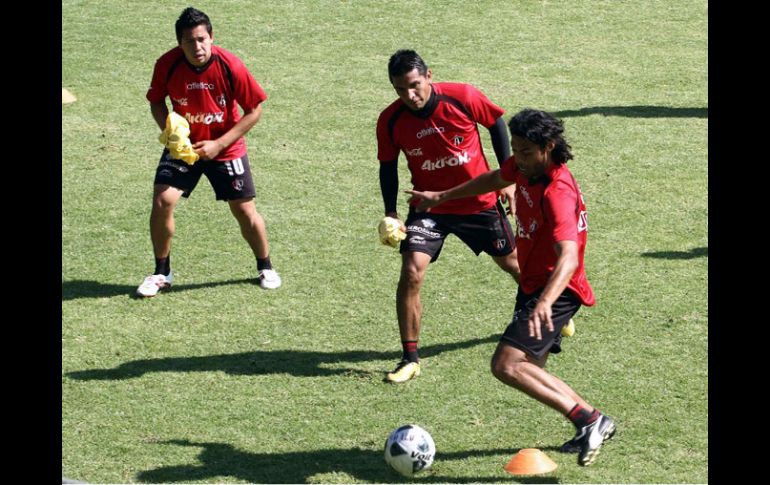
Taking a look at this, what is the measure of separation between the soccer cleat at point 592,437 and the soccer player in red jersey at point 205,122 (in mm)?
3899

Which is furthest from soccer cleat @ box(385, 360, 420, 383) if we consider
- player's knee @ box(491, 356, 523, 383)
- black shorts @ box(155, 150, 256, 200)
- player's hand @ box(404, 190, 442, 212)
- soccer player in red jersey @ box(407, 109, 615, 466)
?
black shorts @ box(155, 150, 256, 200)

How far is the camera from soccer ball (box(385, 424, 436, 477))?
695 cm

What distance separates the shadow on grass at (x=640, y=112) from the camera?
14172 mm

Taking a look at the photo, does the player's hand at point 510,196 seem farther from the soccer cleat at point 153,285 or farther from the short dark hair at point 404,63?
the soccer cleat at point 153,285

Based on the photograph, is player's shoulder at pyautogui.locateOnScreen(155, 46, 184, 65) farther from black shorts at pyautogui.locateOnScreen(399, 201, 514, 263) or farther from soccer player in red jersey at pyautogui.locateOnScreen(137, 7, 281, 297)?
black shorts at pyautogui.locateOnScreen(399, 201, 514, 263)

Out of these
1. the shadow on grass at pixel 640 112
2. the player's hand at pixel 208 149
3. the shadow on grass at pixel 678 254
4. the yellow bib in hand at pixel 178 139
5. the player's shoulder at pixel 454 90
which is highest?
the player's shoulder at pixel 454 90

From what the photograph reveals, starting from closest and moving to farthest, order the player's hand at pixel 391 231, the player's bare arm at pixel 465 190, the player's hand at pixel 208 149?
the player's bare arm at pixel 465 190, the player's hand at pixel 391 231, the player's hand at pixel 208 149

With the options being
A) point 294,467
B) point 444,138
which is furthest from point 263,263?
point 294,467

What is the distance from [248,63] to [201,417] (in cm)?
919

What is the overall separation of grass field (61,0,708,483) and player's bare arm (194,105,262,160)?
4.18 ft

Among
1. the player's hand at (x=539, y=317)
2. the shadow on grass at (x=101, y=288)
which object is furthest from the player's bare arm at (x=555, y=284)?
the shadow on grass at (x=101, y=288)

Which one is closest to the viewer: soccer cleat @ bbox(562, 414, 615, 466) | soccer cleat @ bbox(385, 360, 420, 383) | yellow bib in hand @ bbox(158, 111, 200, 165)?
soccer cleat @ bbox(562, 414, 615, 466)

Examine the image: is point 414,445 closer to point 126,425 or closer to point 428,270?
point 126,425

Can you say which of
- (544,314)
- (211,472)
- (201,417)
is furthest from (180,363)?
(544,314)
